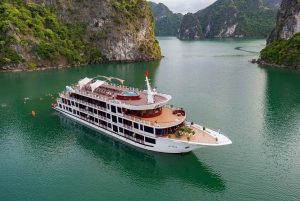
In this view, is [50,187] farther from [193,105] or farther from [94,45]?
[94,45]

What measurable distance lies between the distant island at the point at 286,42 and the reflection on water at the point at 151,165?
8262cm

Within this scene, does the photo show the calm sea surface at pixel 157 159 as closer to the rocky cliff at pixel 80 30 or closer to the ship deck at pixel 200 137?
the ship deck at pixel 200 137

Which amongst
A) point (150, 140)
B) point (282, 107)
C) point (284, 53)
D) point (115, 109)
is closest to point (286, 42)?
point (284, 53)

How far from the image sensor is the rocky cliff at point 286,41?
9456 cm

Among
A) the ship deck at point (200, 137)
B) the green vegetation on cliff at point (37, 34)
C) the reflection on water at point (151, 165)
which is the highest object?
the green vegetation on cliff at point (37, 34)

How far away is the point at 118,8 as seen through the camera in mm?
121062

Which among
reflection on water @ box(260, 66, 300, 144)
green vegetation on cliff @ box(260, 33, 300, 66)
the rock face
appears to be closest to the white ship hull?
reflection on water @ box(260, 66, 300, 144)

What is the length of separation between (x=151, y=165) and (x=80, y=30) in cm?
10398

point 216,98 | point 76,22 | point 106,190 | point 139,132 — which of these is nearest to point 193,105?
point 216,98

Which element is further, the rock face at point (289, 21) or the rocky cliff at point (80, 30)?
the rock face at point (289, 21)

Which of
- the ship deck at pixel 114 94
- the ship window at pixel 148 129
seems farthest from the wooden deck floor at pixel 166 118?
the ship deck at pixel 114 94

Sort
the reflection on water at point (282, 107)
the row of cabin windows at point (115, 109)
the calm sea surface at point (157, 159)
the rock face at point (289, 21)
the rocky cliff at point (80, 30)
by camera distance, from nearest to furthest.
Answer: the calm sea surface at point (157, 159) < the row of cabin windows at point (115, 109) < the reflection on water at point (282, 107) < the rocky cliff at point (80, 30) < the rock face at point (289, 21)

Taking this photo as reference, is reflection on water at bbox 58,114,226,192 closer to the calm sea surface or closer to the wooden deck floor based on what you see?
the calm sea surface

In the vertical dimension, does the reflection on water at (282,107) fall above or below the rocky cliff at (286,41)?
below
